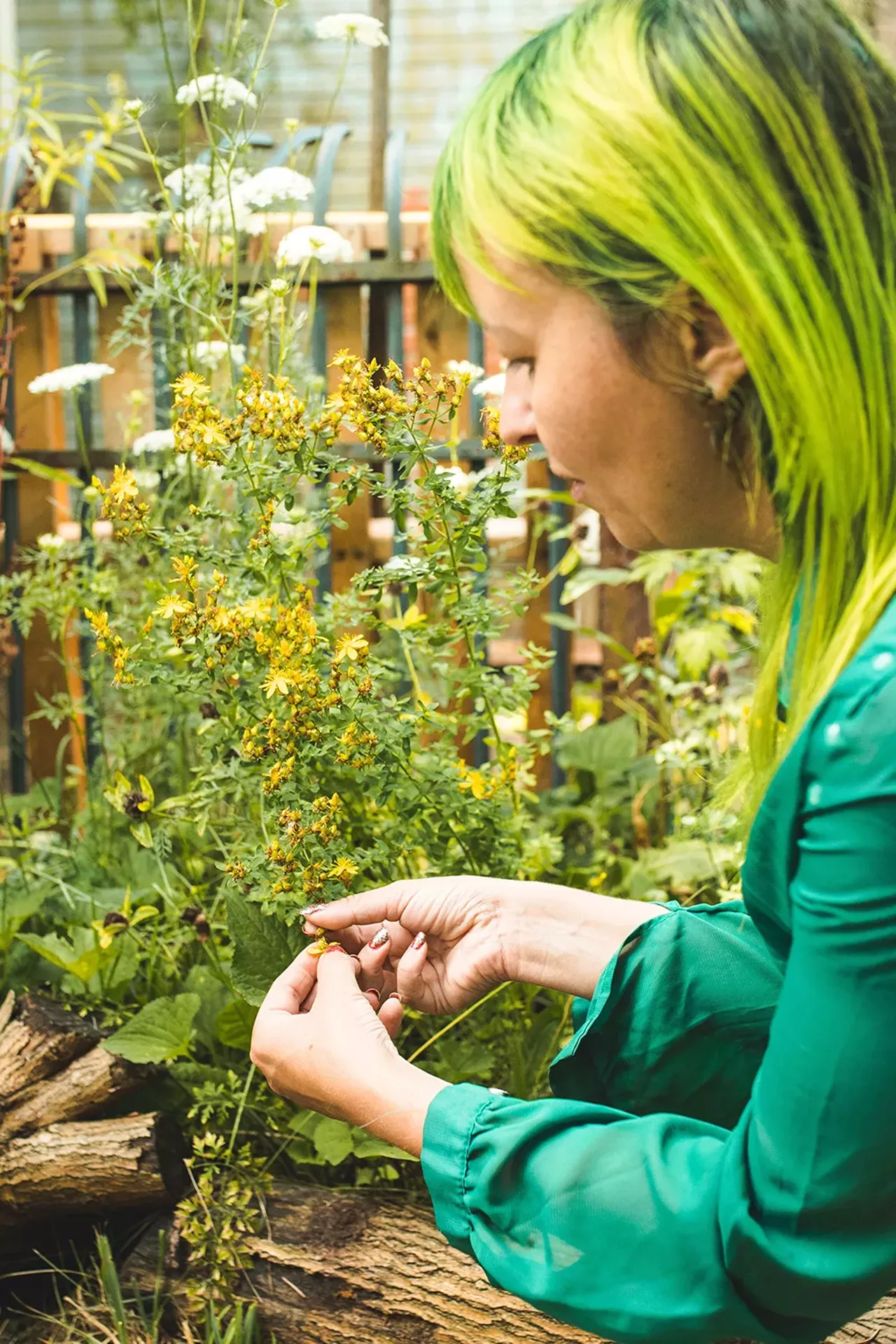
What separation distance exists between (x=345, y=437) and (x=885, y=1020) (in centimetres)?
279

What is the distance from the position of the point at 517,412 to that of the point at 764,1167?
661 millimetres

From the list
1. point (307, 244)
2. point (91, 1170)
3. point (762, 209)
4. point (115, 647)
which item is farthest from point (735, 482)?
point (91, 1170)

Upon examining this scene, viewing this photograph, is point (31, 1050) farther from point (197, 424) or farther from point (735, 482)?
point (735, 482)

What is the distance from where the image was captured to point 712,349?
929 mm

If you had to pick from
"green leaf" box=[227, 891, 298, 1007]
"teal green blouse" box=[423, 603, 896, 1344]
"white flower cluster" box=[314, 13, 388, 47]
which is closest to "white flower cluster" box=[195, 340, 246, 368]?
"white flower cluster" box=[314, 13, 388, 47]

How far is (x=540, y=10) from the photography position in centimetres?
693

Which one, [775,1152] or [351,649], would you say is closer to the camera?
[775,1152]

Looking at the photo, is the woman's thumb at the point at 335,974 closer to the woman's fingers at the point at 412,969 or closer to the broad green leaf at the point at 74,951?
the woman's fingers at the point at 412,969

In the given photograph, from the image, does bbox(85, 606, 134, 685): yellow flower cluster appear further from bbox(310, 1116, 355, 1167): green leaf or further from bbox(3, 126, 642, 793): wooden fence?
bbox(3, 126, 642, 793): wooden fence

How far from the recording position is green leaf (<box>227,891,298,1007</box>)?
1.64 m

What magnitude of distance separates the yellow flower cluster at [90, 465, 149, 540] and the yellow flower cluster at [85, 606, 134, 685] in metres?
0.11

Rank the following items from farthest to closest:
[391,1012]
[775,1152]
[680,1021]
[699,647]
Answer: [699,647] → [680,1021] → [391,1012] → [775,1152]

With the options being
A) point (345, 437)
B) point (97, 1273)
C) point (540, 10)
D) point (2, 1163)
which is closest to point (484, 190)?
point (2, 1163)

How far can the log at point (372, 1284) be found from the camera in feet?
5.15
